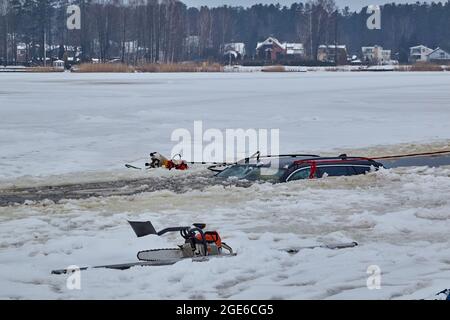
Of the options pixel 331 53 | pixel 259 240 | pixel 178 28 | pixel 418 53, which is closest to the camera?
pixel 259 240

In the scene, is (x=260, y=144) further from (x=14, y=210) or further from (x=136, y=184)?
(x=14, y=210)

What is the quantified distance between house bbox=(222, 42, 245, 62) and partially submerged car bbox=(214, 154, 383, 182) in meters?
91.0

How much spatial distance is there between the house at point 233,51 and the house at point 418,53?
79.0 feet

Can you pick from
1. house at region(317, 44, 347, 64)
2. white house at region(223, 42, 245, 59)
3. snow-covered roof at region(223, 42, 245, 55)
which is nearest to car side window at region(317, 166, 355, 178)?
house at region(317, 44, 347, 64)

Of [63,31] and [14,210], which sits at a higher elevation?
[63,31]

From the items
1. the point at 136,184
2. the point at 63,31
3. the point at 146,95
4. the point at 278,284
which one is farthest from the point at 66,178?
the point at 63,31

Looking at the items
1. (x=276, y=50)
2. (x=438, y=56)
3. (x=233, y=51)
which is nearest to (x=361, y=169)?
(x=233, y=51)

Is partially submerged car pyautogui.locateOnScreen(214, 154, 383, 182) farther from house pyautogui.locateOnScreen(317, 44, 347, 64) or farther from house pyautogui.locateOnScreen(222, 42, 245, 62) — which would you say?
house pyautogui.locateOnScreen(317, 44, 347, 64)

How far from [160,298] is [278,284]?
4.82 ft

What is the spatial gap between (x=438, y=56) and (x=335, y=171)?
110 meters

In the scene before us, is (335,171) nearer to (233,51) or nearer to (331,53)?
(331,53)

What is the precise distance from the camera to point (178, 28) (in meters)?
111

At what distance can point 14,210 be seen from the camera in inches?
621

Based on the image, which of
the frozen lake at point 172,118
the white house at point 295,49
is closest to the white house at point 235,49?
the white house at point 295,49
